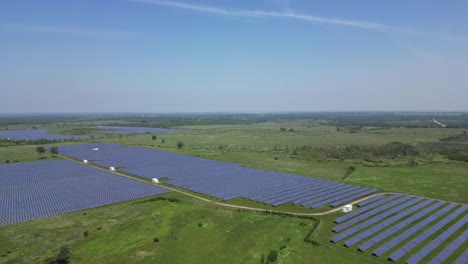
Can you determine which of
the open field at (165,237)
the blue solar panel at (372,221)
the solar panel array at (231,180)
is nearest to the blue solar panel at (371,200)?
the solar panel array at (231,180)

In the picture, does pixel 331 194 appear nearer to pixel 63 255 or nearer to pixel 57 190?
pixel 63 255

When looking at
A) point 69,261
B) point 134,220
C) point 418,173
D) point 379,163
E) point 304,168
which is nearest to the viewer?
point 69,261

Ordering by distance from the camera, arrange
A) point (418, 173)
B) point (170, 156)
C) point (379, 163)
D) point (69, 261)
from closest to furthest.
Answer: point (69, 261) < point (418, 173) < point (379, 163) < point (170, 156)

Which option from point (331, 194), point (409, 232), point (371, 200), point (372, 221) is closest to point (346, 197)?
point (331, 194)

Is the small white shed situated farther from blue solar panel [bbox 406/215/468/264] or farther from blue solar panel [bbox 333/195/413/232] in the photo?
blue solar panel [bbox 406/215/468/264]

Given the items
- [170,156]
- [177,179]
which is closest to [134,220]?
[177,179]

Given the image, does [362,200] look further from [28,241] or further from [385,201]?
[28,241]
